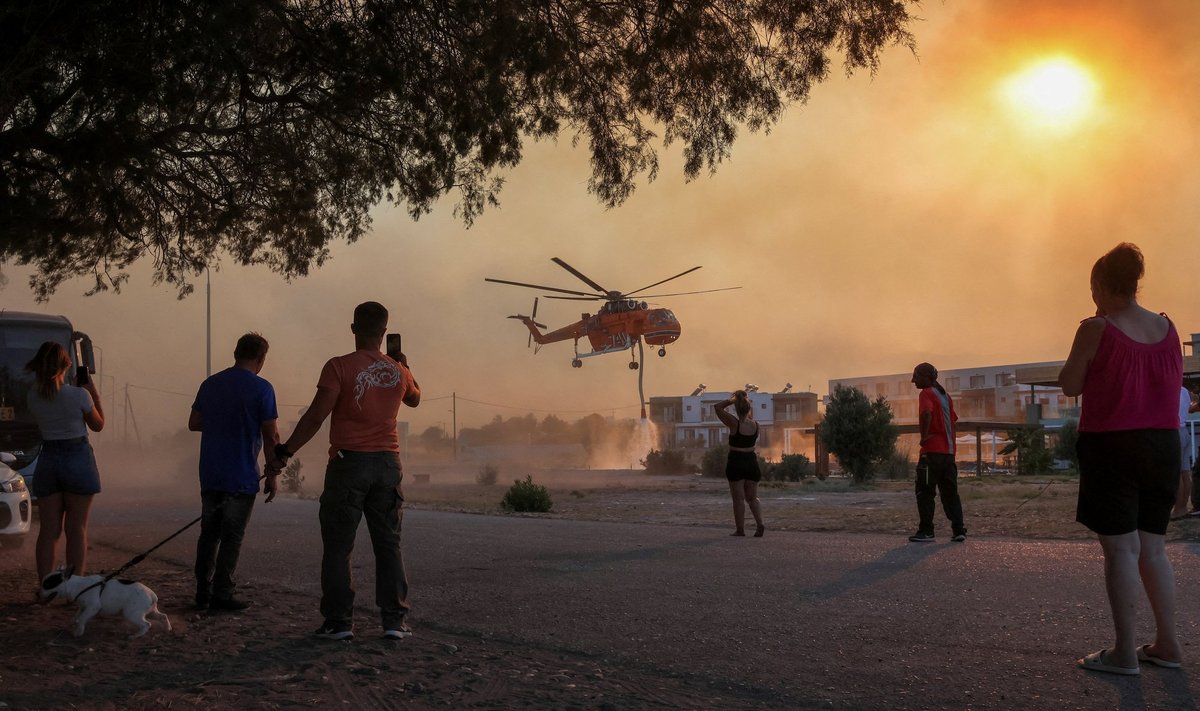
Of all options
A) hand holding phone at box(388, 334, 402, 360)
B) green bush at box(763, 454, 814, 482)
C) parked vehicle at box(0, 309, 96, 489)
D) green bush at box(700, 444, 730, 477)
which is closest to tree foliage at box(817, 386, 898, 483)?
green bush at box(763, 454, 814, 482)

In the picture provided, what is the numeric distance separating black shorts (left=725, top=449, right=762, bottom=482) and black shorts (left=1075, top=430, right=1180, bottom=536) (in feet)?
23.8

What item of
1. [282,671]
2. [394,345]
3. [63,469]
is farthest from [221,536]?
[282,671]

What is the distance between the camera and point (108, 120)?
8.98 meters

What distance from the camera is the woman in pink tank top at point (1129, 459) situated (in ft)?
16.4

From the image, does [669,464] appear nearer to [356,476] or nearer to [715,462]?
[715,462]

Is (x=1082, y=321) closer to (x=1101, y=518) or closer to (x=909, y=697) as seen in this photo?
(x=1101, y=518)

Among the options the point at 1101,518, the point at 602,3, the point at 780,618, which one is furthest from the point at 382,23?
the point at 1101,518

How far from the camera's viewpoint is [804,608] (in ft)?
22.8

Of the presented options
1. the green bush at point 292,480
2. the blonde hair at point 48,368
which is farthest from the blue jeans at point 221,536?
the green bush at point 292,480

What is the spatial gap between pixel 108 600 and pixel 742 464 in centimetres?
790

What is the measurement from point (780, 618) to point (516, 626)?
63.8 inches

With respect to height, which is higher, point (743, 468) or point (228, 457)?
point (228, 457)

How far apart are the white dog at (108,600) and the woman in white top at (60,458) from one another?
111 centimetres

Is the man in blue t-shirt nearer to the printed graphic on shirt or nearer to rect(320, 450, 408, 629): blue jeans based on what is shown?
rect(320, 450, 408, 629): blue jeans
